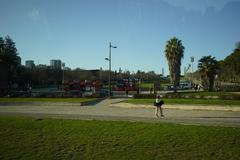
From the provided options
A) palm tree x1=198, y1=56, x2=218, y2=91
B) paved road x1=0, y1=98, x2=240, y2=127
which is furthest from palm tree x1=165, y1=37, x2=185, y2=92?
paved road x1=0, y1=98, x2=240, y2=127

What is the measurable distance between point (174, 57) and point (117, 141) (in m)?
45.4

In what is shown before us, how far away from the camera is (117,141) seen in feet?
48.5

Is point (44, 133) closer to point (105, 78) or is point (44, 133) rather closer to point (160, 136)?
point (160, 136)

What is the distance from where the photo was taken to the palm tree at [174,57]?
2280 inches

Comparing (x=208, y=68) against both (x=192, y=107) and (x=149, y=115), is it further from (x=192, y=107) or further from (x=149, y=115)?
(x=149, y=115)

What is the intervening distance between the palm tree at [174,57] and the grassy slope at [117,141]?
41160 mm

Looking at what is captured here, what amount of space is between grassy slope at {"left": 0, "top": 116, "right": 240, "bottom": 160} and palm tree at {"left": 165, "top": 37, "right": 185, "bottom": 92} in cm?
4116

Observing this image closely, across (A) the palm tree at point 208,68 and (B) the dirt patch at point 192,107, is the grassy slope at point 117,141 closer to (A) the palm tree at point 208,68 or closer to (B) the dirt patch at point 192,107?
(B) the dirt patch at point 192,107

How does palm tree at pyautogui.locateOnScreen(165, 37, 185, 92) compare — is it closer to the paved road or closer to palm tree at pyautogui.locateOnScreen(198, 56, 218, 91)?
palm tree at pyautogui.locateOnScreen(198, 56, 218, 91)

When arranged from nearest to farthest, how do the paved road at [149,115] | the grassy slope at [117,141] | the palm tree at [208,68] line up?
1. the grassy slope at [117,141]
2. the paved road at [149,115]
3. the palm tree at [208,68]

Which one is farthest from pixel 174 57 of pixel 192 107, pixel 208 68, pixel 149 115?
pixel 149 115

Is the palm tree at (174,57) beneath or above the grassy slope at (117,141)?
above

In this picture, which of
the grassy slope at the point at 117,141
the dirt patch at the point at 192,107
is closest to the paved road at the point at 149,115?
the dirt patch at the point at 192,107

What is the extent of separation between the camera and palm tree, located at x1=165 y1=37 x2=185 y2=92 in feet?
190
